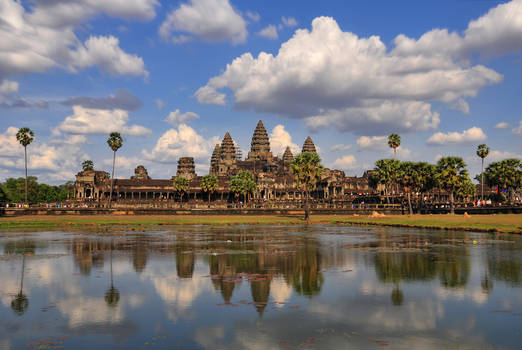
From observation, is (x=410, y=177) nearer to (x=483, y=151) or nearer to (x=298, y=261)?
(x=483, y=151)

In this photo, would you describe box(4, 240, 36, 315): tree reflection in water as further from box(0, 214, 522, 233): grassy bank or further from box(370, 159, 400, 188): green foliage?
box(370, 159, 400, 188): green foliage

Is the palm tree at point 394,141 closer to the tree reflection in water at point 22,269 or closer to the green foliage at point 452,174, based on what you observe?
the green foliage at point 452,174

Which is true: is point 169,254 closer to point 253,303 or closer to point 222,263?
point 222,263

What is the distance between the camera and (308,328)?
13.1m

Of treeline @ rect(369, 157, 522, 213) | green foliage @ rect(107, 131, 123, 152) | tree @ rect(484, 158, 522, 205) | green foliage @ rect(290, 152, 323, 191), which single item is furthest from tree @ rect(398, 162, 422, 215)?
green foliage @ rect(107, 131, 123, 152)

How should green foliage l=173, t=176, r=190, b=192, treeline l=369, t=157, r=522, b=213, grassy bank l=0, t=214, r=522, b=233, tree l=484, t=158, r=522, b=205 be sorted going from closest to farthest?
1. grassy bank l=0, t=214, r=522, b=233
2. treeline l=369, t=157, r=522, b=213
3. tree l=484, t=158, r=522, b=205
4. green foliage l=173, t=176, r=190, b=192

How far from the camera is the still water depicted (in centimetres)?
1227

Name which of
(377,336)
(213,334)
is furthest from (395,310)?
(213,334)

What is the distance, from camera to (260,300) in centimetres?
1645

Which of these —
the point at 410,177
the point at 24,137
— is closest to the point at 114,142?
the point at 24,137

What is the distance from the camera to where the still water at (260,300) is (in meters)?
12.3

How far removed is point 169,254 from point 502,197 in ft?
533

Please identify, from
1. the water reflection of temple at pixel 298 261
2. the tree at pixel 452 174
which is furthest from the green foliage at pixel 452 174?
the water reflection of temple at pixel 298 261

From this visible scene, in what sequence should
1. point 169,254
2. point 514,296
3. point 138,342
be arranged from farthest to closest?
1. point 169,254
2. point 514,296
3. point 138,342
